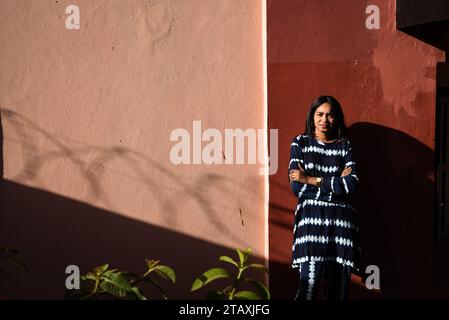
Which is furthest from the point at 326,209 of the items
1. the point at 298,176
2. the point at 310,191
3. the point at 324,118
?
the point at 324,118

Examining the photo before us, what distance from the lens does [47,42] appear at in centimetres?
387

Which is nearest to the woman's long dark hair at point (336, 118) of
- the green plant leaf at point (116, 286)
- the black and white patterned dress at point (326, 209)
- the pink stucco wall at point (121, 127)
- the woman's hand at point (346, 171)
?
the black and white patterned dress at point (326, 209)

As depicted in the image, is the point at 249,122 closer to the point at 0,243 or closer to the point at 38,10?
the point at 38,10

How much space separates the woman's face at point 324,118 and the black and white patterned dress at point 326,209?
0.34ft

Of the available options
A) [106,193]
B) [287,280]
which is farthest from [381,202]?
[106,193]

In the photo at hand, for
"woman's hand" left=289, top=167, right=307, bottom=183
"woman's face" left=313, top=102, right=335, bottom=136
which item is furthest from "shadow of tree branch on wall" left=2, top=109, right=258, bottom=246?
"woman's face" left=313, top=102, right=335, bottom=136

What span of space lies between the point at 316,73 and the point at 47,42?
1.96 meters

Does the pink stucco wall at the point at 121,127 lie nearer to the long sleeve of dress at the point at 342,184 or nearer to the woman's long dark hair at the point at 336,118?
the woman's long dark hair at the point at 336,118

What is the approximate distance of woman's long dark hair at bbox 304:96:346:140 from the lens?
3545 mm

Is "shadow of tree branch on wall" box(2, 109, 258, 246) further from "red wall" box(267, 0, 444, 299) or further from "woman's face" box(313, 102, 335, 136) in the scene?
"woman's face" box(313, 102, 335, 136)

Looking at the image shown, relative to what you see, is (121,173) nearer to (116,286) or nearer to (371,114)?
(116,286)

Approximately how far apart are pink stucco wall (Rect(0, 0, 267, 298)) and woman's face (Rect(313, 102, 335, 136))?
0.55 m

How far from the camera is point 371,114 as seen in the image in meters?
3.92

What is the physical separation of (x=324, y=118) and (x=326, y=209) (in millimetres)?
595
